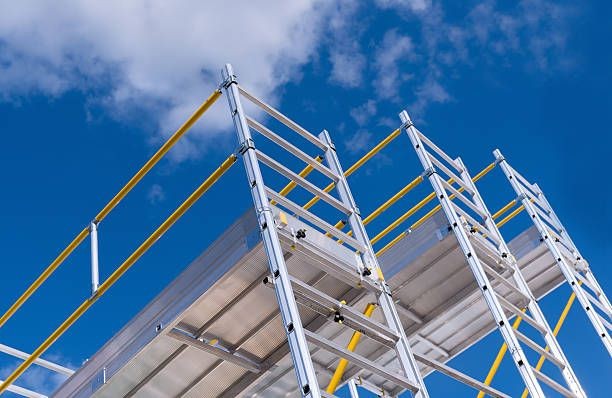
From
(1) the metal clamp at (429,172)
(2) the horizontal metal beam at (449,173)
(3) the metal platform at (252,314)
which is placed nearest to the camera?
(3) the metal platform at (252,314)

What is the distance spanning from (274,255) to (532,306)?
3.59m

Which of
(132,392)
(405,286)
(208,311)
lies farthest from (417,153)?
(132,392)

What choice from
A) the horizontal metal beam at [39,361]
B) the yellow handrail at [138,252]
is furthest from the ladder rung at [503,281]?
the horizontal metal beam at [39,361]

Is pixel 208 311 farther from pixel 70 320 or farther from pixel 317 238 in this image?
pixel 70 320

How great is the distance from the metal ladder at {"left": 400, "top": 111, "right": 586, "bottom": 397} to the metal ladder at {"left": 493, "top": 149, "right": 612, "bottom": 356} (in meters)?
0.58

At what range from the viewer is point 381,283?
6.67 meters

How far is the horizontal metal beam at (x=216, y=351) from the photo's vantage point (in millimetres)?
7055

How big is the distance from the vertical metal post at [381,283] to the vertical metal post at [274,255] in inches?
37.8

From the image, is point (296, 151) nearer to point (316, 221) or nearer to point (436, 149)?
point (316, 221)

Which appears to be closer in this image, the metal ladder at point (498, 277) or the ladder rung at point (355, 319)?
the ladder rung at point (355, 319)

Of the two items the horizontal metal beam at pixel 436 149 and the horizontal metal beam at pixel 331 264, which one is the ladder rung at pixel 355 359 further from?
the horizontal metal beam at pixel 436 149

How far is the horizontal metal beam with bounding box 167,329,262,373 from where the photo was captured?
7055mm

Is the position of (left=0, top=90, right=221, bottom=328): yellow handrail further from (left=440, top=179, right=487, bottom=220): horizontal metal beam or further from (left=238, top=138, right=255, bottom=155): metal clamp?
(left=440, top=179, right=487, bottom=220): horizontal metal beam

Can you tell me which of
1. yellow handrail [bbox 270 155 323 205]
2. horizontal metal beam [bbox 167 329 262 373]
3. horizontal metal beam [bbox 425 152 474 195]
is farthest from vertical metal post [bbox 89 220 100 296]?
horizontal metal beam [bbox 425 152 474 195]
